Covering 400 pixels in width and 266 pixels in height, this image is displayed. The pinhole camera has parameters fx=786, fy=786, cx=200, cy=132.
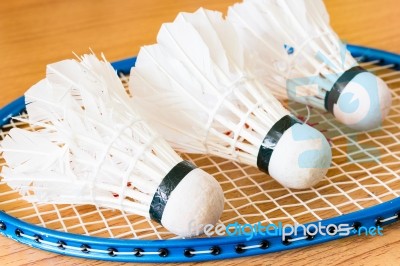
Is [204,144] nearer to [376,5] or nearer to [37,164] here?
[37,164]

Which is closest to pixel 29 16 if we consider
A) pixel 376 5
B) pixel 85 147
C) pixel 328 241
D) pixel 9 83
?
pixel 9 83

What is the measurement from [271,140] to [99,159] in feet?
0.56

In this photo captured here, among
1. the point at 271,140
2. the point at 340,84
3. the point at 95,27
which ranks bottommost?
the point at 271,140

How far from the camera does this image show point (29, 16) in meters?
1.40

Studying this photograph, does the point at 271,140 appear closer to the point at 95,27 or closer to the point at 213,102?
the point at 213,102

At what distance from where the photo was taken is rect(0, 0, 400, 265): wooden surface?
119 cm

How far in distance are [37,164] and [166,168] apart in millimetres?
129

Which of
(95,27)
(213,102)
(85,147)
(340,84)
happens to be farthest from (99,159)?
(95,27)

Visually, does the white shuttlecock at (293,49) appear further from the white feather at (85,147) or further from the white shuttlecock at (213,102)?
the white feather at (85,147)

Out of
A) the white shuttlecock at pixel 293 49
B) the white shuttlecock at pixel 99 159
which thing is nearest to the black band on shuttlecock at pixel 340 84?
the white shuttlecock at pixel 293 49

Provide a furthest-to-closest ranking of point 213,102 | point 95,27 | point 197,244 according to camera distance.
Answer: point 95,27 < point 213,102 < point 197,244

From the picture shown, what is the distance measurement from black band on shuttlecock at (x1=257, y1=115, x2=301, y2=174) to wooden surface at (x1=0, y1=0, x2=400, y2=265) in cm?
43

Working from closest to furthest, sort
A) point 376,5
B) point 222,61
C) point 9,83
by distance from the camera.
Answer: point 222,61 → point 9,83 → point 376,5

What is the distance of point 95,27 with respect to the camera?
1.33 meters
